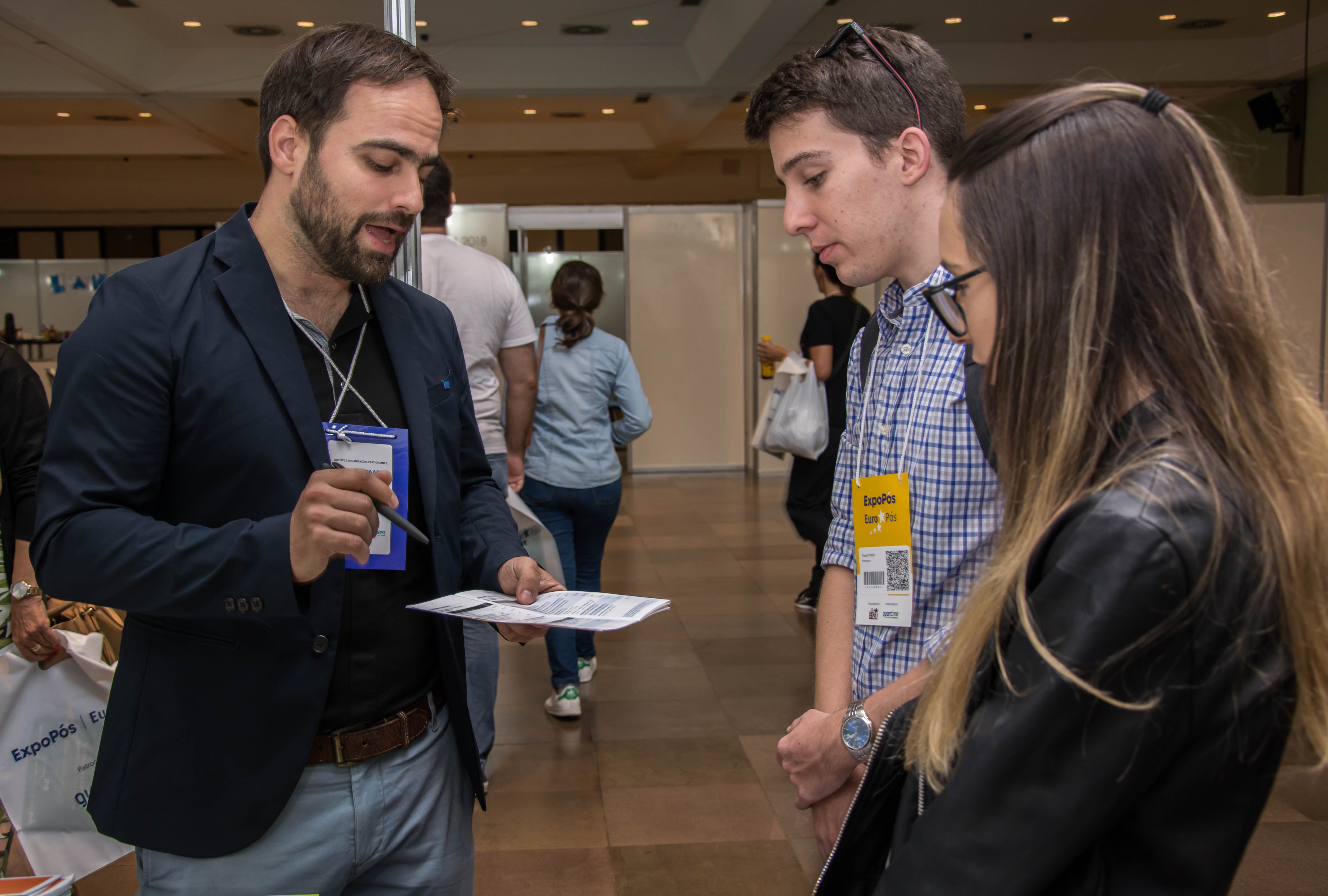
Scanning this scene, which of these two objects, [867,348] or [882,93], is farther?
[867,348]

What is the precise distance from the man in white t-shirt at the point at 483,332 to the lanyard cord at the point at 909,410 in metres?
1.92

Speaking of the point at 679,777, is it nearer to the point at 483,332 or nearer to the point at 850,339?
the point at 483,332

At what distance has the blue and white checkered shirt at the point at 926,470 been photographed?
1320 millimetres

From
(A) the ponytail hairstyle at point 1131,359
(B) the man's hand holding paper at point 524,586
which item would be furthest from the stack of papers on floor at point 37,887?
(A) the ponytail hairstyle at point 1131,359

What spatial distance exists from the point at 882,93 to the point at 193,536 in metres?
1.12

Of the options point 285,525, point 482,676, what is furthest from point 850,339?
point 285,525

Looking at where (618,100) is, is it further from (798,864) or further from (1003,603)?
(1003,603)

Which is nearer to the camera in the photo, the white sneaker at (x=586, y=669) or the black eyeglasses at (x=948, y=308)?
the black eyeglasses at (x=948, y=308)

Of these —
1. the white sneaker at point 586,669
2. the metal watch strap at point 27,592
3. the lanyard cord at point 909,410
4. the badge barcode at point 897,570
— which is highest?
the lanyard cord at point 909,410

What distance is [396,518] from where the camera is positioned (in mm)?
1230

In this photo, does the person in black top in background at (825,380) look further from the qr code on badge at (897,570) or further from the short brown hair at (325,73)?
the short brown hair at (325,73)

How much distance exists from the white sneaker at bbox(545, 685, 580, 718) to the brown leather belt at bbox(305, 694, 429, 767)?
2.49 metres

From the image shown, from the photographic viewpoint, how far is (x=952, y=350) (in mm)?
1368

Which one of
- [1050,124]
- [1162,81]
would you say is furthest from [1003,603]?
[1162,81]
